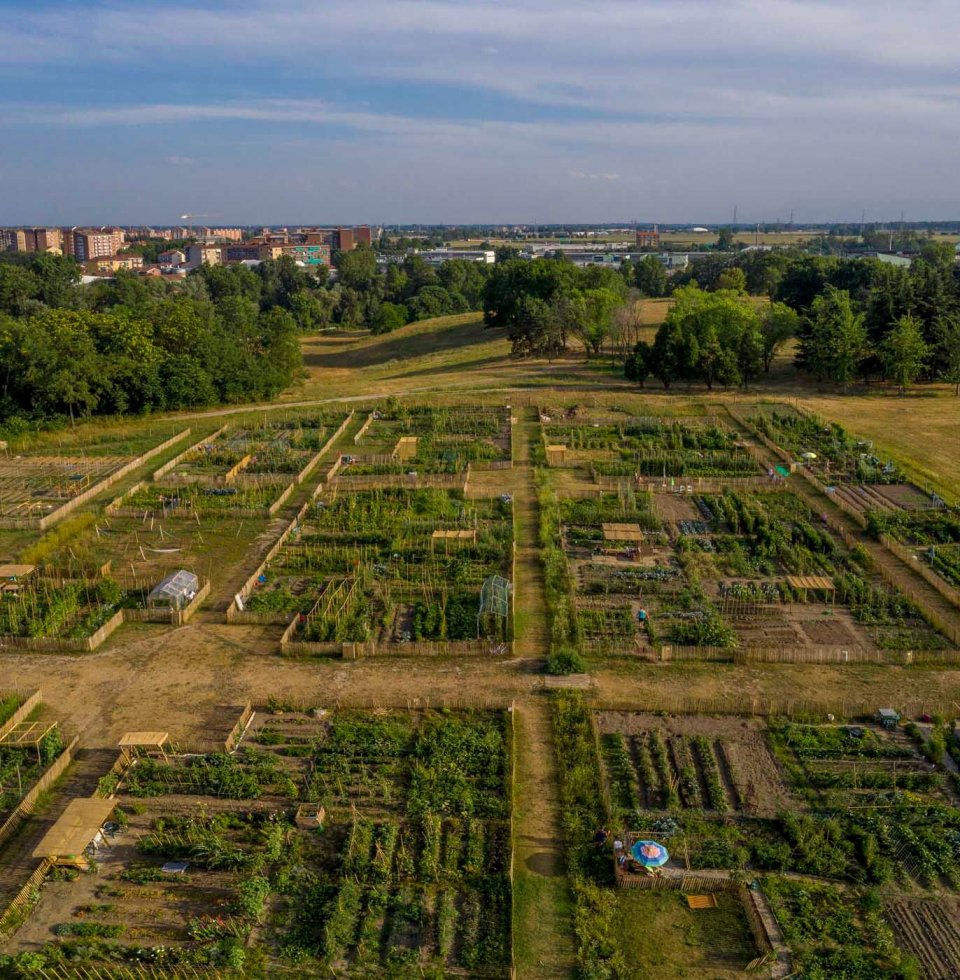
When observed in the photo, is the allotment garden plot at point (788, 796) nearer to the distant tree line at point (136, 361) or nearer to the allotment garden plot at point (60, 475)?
the allotment garden plot at point (60, 475)

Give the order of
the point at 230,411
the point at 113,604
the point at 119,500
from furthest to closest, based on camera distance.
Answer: the point at 230,411 < the point at 119,500 < the point at 113,604

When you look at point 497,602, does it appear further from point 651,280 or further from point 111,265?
point 111,265

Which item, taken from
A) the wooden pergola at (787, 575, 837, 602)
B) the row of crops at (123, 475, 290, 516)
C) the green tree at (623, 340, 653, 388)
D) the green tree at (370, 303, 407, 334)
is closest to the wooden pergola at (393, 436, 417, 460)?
the row of crops at (123, 475, 290, 516)

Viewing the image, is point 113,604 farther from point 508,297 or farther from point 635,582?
point 508,297

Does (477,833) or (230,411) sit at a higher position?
(230,411)

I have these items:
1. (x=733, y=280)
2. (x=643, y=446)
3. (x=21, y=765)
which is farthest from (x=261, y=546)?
(x=733, y=280)

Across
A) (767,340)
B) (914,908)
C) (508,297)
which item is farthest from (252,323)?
(914,908)

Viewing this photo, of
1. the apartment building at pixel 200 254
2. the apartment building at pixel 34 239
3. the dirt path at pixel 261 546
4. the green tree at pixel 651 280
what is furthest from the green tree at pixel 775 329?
the apartment building at pixel 34 239

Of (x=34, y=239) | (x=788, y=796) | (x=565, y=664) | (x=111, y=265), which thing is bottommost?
(x=788, y=796)
